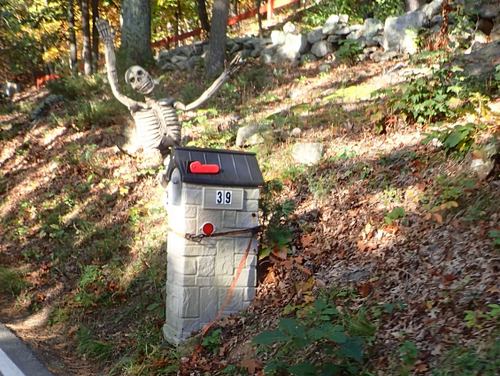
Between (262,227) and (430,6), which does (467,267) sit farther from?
(430,6)

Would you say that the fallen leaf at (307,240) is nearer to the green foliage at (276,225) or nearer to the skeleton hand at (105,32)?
the green foliage at (276,225)

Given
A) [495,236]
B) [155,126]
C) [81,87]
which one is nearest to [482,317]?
[495,236]

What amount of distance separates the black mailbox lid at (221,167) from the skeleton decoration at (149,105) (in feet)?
7.29

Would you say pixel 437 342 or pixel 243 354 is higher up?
pixel 437 342

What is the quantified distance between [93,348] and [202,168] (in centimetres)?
243

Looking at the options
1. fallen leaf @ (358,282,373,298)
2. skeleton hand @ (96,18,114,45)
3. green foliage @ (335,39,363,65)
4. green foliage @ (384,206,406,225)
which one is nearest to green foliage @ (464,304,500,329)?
fallen leaf @ (358,282,373,298)

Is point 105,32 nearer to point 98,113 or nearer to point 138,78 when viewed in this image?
point 138,78

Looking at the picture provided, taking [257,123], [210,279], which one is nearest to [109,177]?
[257,123]

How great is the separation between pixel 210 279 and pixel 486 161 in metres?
2.90

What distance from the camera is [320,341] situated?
4.55m

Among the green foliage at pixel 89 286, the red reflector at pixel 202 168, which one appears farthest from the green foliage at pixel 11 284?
the red reflector at pixel 202 168

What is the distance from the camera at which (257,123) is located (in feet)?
31.5

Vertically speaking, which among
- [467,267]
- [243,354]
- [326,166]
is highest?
[326,166]

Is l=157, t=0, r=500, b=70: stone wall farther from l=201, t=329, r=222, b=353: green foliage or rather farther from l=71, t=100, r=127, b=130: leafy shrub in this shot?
l=201, t=329, r=222, b=353: green foliage
